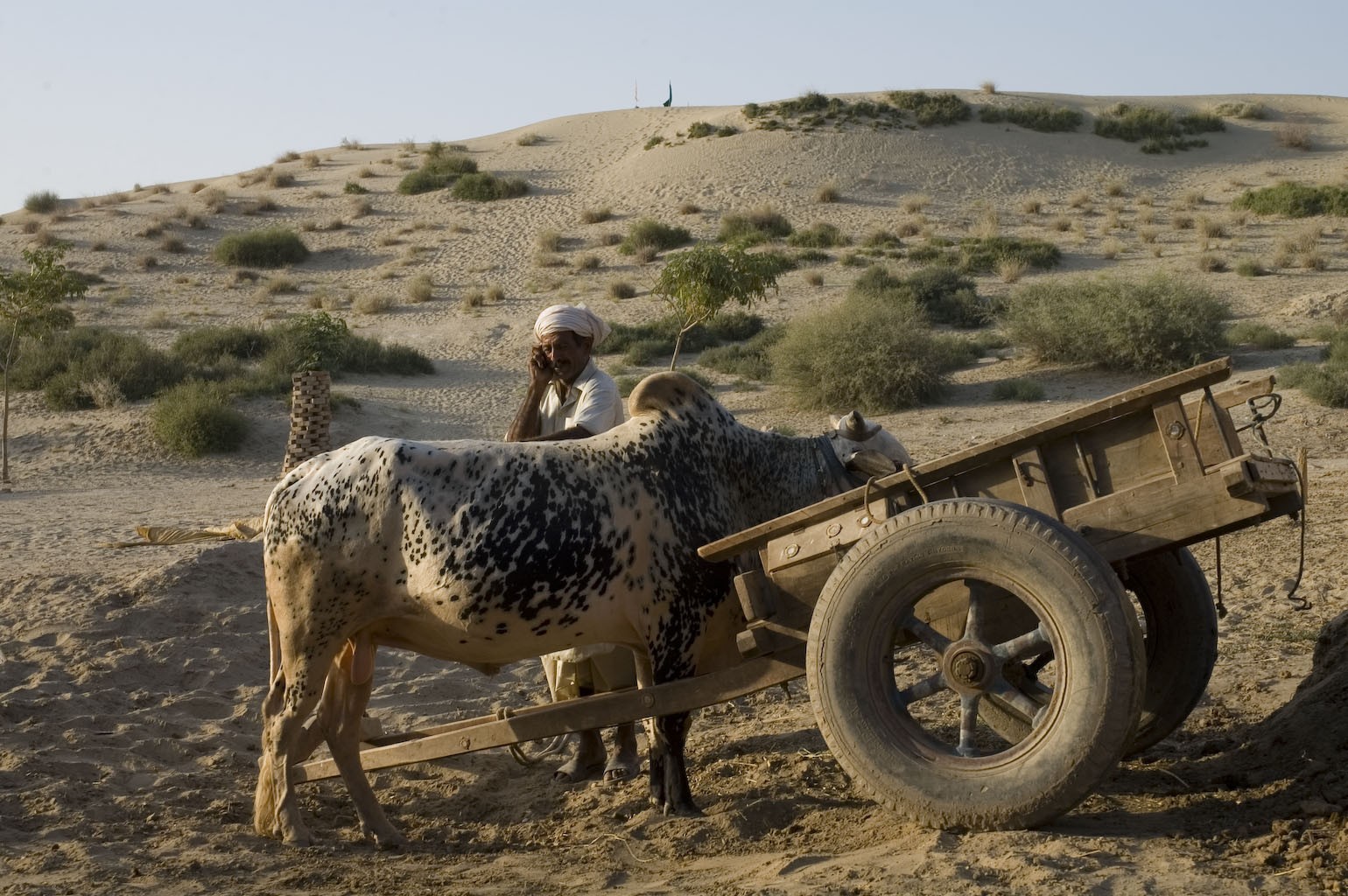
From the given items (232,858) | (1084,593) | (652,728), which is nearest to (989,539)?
(1084,593)

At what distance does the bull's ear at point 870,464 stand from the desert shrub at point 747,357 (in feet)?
56.6

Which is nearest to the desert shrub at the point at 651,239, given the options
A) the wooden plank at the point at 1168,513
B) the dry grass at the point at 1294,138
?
the dry grass at the point at 1294,138

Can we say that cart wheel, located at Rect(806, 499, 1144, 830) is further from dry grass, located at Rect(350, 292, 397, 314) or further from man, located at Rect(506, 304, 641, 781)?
dry grass, located at Rect(350, 292, 397, 314)

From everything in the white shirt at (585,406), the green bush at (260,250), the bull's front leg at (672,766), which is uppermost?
the green bush at (260,250)

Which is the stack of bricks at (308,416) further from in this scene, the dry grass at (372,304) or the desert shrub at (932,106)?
the desert shrub at (932,106)

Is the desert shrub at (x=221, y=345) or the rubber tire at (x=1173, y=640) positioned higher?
the desert shrub at (x=221, y=345)

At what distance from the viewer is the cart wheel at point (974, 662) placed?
3.60 metres

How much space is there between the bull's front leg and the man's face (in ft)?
5.62

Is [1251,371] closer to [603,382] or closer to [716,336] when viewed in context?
[716,336]

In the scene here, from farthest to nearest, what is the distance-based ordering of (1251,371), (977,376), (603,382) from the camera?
(977,376) < (1251,371) < (603,382)

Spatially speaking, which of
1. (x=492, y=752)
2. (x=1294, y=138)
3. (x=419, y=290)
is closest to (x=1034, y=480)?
(x=492, y=752)

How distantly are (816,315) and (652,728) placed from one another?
17592mm

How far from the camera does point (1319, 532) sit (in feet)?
28.8

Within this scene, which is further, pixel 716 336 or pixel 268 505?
pixel 716 336
